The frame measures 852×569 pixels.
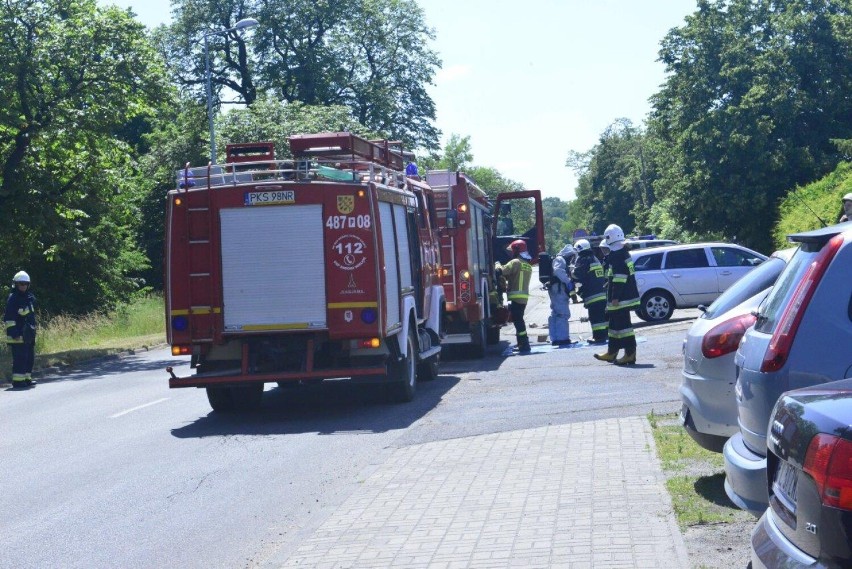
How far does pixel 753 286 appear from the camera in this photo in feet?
27.2

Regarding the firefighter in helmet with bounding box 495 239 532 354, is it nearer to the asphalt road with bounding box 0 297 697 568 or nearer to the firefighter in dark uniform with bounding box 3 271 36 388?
the asphalt road with bounding box 0 297 697 568

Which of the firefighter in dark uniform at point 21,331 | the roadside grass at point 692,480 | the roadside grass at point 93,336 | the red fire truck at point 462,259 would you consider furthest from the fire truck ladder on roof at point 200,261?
the roadside grass at point 93,336

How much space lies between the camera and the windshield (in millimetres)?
8211

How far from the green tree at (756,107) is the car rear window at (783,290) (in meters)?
42.5

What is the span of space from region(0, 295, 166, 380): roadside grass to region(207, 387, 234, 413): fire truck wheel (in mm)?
9156

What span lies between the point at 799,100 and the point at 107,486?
4218 centimetres

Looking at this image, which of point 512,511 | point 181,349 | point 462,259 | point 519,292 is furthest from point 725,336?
point 519,292

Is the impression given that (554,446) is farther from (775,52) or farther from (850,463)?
(775,52)

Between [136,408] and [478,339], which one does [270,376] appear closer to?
[136,408]

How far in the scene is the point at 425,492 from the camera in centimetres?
848

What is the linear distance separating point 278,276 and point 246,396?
182cm

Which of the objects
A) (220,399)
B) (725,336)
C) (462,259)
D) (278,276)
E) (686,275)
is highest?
(462,259)

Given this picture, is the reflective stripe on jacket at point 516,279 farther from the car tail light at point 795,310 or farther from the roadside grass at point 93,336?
the car tail light at point 795,310

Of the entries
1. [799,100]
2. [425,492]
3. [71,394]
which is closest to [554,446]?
[425,492]
